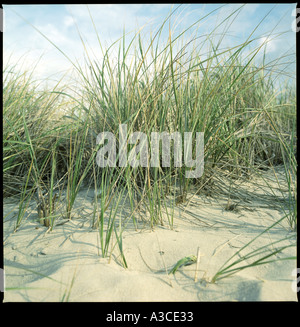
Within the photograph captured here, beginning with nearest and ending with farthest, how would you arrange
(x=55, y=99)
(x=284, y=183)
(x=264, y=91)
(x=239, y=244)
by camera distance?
(x=239, y=244) → (x=284, y=183) → (x=55, y=99) → (x=264, y=91)

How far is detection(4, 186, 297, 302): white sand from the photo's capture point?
943 mm

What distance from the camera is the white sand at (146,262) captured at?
0.94 meters

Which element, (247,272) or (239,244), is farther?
(239,244)

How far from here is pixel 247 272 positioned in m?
1.03

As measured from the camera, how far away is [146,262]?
3.73 feet

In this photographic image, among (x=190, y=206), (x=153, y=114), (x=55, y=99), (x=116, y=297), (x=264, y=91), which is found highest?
(x=264, y=91)

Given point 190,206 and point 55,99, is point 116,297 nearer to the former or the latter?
point 190,206

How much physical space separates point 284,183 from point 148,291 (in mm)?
1332

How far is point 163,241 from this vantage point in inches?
49.1
